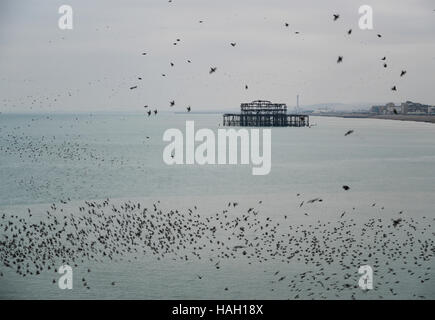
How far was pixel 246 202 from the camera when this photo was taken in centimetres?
4409

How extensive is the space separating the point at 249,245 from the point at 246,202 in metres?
16.4

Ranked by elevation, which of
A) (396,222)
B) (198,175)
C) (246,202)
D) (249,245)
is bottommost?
(249,245)

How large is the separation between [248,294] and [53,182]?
3719cm

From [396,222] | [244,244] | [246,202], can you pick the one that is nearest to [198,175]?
[246,202]

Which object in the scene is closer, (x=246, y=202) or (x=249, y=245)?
(x=249, y=245)

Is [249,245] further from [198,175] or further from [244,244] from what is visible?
[198,175]

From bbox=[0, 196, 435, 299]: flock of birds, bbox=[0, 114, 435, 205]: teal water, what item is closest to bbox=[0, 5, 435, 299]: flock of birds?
bbox=[0, 196, 435, 299]: flock of birds

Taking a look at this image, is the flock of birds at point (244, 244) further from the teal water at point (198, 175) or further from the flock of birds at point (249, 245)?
the teal water at point (198, 175)

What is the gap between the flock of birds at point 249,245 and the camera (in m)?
23.0

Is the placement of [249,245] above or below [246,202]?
below

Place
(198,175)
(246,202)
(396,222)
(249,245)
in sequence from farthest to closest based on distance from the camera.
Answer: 1. (198,175)
2. (246,202)
3. (396,222)
4. (249,245)
